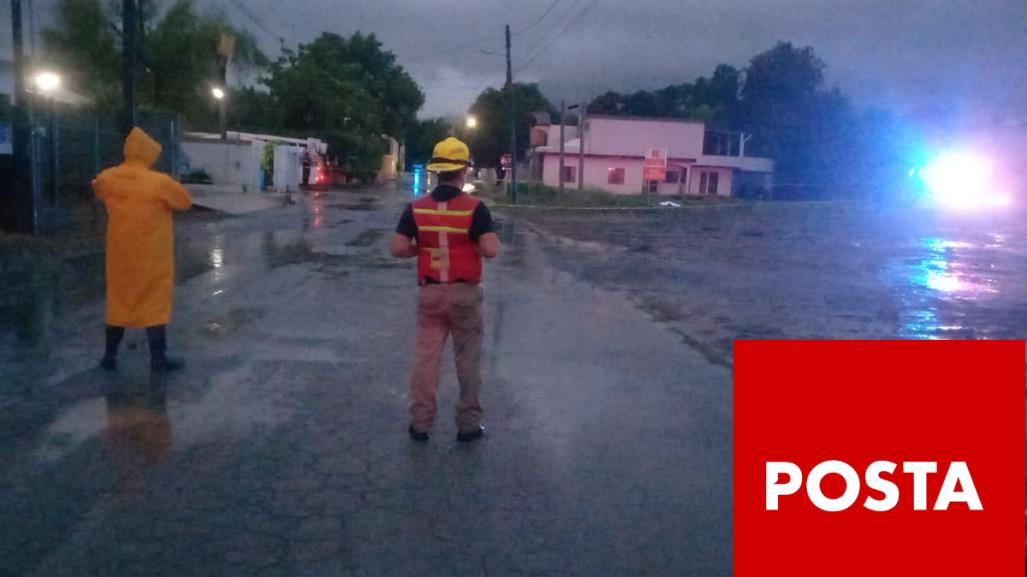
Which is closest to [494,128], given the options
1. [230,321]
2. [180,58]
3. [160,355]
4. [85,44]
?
[180,58]

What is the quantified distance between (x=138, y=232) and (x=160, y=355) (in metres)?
0.95

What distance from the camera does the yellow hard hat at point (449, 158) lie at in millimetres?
5871

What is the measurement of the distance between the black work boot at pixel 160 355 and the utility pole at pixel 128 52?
1412cm

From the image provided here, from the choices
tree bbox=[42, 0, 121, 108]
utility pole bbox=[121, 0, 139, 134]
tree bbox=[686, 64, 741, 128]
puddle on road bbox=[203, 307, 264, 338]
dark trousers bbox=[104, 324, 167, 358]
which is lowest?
puddle on road bbox=[203, 307, 264, 338]

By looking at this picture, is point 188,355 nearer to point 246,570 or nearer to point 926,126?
point 246,570

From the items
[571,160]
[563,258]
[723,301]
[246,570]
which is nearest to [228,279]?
[723,301]

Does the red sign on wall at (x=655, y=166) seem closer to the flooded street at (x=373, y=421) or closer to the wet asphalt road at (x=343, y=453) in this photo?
the flooded street at (x=373, y=421)

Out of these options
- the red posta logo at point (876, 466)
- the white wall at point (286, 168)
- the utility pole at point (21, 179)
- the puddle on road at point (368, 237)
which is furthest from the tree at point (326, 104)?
the red posta logo at point (876, 466)

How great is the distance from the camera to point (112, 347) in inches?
298

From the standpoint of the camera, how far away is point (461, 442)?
6.09 metres

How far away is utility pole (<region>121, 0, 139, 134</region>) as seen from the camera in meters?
19.8

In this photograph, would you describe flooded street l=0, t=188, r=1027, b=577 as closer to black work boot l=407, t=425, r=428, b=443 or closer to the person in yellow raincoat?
black work boot l=407, t=425, r=428, b=443

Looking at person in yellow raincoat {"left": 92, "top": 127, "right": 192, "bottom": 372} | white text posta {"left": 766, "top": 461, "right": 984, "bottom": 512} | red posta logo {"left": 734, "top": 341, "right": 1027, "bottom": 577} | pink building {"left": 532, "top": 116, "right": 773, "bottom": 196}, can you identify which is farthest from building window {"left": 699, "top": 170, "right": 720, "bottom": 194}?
white text posta {"left": 766, "top": 461, "right": 984, "bottom": 512}

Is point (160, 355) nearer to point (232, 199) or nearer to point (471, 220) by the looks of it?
point (471, 220)
